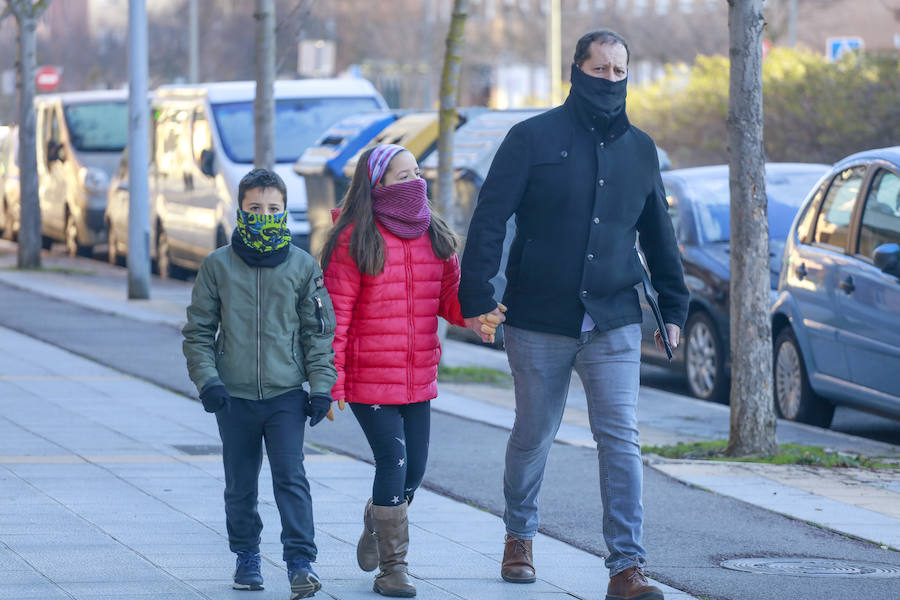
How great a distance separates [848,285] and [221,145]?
10.4m

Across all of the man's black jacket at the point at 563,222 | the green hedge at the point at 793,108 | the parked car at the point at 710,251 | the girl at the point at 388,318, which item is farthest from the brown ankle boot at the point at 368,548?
the green hedge at the point at 793,108

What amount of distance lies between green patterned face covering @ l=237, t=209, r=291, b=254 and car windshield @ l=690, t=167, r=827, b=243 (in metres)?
7.40

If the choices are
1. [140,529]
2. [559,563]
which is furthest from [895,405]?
[140,529]

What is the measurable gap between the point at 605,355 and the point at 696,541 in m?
1.36

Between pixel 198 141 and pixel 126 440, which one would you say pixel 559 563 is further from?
pixel 198 141

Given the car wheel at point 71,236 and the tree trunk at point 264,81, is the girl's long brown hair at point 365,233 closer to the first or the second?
the tree trunk at point 264,81

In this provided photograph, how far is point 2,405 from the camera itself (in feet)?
34.1

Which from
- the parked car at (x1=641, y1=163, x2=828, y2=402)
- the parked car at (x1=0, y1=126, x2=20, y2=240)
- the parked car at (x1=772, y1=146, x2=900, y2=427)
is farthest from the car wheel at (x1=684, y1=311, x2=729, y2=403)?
the parked car at (x1=0, y1=126, x2=20, y2=240)

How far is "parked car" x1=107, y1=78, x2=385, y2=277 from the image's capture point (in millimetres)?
18891

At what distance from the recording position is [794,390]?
36.0ft

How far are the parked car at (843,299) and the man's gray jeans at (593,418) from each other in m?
3.96

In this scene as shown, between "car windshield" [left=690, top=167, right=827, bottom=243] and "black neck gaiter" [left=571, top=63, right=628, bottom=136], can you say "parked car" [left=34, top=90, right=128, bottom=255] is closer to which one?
"car windshield" [left=690, top=167, right=827, bottom=243]

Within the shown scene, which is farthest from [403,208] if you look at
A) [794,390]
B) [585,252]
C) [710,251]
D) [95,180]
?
[95,180]

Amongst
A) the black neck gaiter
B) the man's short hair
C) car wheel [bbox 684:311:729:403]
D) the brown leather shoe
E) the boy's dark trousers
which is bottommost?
car wheel [bbox 684:311:729:403]
